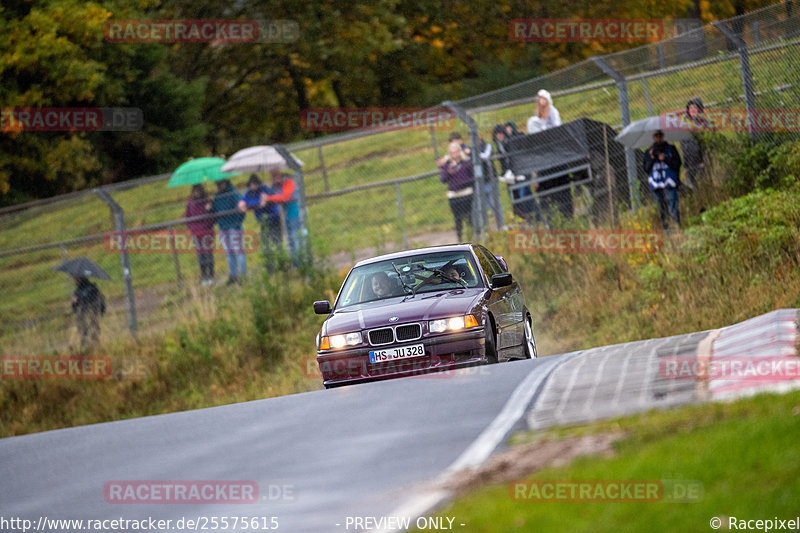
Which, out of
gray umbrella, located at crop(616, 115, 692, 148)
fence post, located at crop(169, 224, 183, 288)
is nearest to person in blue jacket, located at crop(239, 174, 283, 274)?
fence post, located at crop(169, 224, 183, 288)

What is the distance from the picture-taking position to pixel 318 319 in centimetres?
1842

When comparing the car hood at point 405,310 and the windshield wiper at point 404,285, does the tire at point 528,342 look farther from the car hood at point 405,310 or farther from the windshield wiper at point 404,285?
the windshield wiper at point 404,285

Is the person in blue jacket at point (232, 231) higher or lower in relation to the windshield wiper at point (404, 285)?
higher

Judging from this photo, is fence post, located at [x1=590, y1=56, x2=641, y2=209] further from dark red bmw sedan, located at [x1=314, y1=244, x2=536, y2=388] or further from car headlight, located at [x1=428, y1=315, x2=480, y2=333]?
car headlight, located at [x1=428, y1=315, x2=480, y2=333]

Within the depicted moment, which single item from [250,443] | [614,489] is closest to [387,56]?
[250,443]

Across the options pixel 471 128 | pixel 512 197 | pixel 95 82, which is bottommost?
pixel 512 197

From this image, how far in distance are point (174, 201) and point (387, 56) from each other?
2132cm

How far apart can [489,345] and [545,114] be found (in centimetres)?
800

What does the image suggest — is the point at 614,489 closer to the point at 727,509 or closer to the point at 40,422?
the point at 727,509

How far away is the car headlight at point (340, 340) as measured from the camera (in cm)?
1101

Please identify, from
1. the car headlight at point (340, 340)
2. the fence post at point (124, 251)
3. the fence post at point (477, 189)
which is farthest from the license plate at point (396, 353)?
the fence post at point (124, 251)

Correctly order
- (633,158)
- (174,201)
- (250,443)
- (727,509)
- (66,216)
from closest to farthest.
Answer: (727,509) < (250,443) < (633,158) < (66,216) < (174,201)

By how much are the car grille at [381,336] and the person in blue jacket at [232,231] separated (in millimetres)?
8839

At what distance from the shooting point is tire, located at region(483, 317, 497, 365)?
1098 cm
